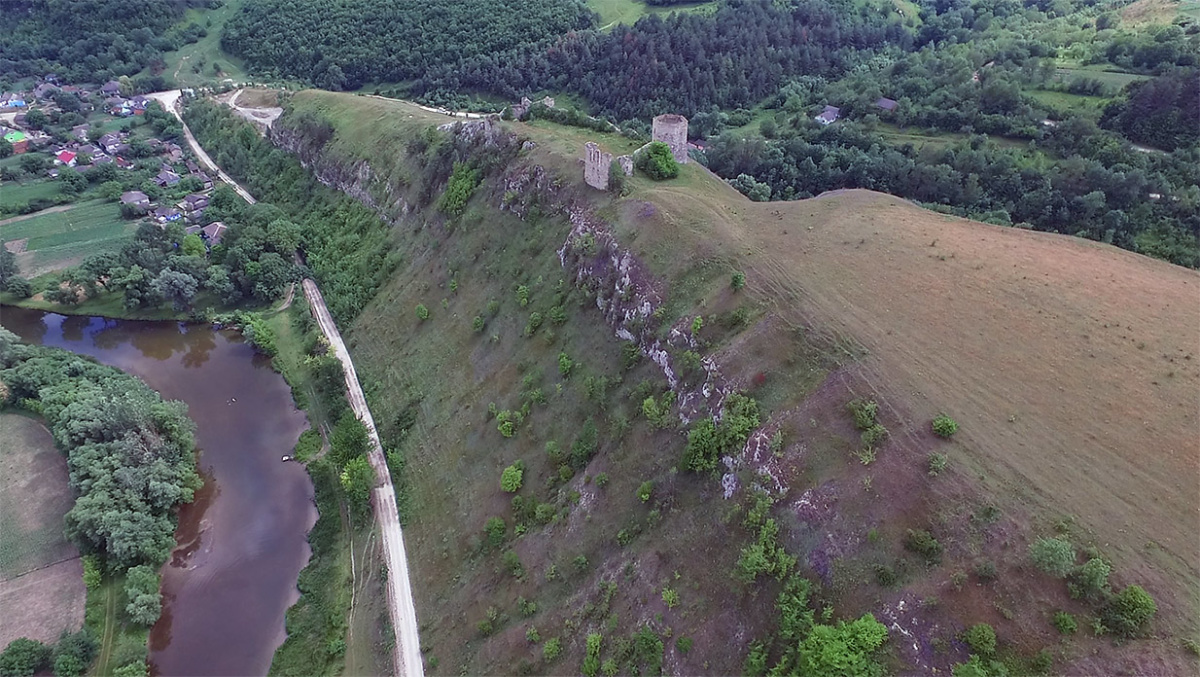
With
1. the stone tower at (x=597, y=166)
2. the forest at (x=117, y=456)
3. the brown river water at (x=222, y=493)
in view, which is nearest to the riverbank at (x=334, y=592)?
the brown river water at (x=222, y=493)

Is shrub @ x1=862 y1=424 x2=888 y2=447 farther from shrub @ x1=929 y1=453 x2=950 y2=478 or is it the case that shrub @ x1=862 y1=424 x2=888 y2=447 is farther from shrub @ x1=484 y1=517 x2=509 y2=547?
shrub @ x1=484 y1=517 x2=509 y2=547

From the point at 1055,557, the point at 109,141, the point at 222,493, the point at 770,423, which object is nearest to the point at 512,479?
the point at 770,423

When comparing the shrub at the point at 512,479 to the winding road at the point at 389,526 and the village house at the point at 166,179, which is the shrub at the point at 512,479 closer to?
the winding road at the point at 389,526

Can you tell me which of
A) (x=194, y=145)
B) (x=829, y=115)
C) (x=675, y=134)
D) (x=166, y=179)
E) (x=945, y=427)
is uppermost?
(x=675, y=134)

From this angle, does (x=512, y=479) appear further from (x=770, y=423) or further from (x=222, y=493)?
(x=222, y=493)

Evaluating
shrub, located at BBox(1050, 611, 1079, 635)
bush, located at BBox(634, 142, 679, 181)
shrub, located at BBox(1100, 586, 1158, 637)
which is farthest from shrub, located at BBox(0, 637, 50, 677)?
shrub, located at BBox(1100, 586, 1158, 637)

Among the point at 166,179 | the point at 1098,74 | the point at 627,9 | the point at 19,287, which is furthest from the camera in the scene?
the point at 627,9

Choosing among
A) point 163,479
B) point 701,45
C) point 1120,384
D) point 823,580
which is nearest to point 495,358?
point 163,479

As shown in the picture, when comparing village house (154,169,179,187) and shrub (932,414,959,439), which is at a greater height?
shrub (932,414,959,439)
